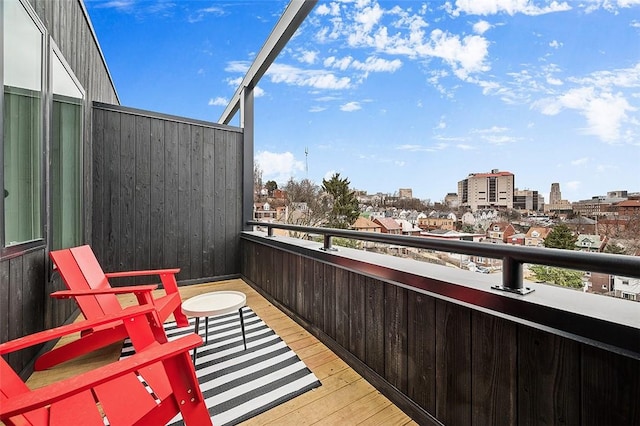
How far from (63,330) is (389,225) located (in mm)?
1703

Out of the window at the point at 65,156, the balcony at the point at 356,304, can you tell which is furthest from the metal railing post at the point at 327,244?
the window at the point at 65,156

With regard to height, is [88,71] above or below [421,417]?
above

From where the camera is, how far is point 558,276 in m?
1.16

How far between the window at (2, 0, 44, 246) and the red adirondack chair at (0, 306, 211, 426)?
0.84 metres

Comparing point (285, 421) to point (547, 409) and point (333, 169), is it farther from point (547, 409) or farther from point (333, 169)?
point (333, 169)

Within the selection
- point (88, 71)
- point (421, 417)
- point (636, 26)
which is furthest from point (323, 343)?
point (88, 71)

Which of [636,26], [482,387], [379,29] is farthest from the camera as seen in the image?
[379,29]

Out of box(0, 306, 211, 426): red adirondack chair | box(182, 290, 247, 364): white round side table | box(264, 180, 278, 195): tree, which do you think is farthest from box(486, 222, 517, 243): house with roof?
box(264, 180, 278, 195): tree

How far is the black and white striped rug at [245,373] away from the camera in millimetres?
1536

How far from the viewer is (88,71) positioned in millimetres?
2982

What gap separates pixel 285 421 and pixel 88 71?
12.5 ft

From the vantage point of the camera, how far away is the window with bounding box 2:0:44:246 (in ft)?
4.87

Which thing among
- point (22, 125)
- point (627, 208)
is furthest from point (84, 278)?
point (627, 208)

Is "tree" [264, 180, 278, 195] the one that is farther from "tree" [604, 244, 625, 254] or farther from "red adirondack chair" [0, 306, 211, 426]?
"tree" [604, 244, 625, 254]
